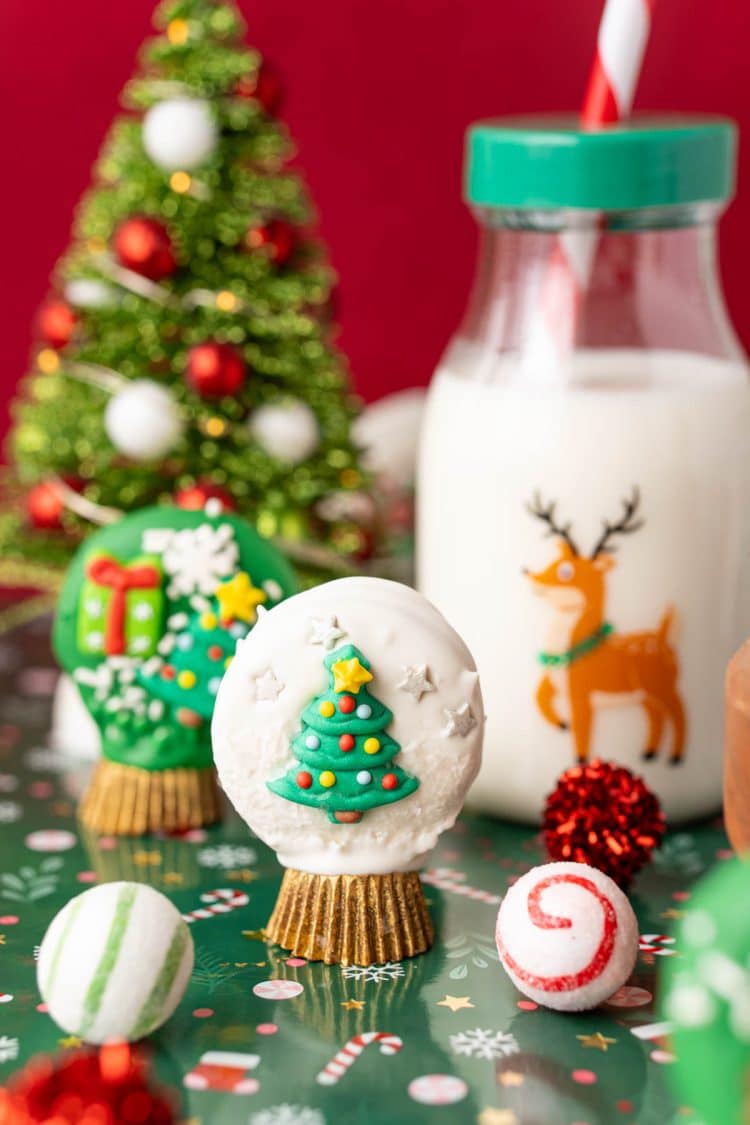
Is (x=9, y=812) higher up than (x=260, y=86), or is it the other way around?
(x=260, y=86)

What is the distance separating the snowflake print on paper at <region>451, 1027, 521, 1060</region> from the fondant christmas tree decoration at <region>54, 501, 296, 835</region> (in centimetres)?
34

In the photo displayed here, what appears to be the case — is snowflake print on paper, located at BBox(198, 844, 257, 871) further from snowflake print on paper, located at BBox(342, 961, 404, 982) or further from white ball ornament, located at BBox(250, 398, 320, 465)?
white ball ornament, located at BBox(250, 398, 320, 465)

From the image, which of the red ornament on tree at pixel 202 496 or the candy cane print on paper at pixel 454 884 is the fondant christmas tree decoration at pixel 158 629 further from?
the candy cane print on paper at pixel 454 884

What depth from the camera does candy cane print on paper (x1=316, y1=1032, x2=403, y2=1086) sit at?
895 millimetres

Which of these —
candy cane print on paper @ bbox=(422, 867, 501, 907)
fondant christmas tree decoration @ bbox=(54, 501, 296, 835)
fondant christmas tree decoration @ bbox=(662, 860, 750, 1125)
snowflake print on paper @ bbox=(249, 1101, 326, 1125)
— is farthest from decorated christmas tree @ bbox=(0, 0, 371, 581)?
fondant christmas tree decoration @ bbox=(662, 860, 750, 1125)

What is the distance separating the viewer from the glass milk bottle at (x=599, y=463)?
1.16 m

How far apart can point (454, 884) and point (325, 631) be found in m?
Result: 0.27

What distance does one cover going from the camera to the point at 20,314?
6.31 feet

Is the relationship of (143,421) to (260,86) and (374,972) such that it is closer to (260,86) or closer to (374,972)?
(260,86)

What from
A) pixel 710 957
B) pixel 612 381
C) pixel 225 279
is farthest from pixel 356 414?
pixel 710 957

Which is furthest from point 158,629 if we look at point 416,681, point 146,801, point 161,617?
point 416,681

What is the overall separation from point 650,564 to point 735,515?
0.27 feet

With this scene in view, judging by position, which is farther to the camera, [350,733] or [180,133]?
[180,133]

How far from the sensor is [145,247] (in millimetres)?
1336
